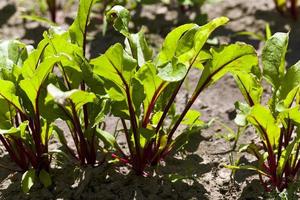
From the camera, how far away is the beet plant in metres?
2.07

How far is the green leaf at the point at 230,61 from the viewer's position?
2.10 m

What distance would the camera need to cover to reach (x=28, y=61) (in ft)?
6.75

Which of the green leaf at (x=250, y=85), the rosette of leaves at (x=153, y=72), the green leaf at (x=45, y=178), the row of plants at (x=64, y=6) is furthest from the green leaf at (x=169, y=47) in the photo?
the row of plants at (x=64, y=6)

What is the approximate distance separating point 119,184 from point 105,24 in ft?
3.59

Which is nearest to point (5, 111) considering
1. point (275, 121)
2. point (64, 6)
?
point (275, 121)

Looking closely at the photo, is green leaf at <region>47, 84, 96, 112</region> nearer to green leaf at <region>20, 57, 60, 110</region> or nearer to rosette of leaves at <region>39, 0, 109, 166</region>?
rosette of leaves at <region>39, 0, 109, 166</region>

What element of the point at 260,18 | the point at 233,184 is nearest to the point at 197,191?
the point at 233,184

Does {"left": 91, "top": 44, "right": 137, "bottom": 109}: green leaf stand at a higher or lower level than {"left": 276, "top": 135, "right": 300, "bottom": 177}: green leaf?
higher

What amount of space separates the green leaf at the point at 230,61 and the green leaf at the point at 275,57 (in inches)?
3.5

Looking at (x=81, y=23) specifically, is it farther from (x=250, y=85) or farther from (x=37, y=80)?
(x=250, y=85)

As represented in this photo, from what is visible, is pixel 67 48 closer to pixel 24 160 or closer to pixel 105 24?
pixel 24 160

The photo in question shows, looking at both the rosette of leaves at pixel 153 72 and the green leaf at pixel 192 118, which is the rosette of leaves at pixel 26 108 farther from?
the green leaf at pixel 192 118

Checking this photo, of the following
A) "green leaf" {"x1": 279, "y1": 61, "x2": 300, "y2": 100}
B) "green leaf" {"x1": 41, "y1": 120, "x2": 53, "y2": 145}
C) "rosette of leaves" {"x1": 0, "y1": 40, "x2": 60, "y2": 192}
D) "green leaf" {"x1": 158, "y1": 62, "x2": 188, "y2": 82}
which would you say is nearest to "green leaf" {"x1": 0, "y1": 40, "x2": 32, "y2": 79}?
"rosette of leaves" {"x1": 0, "y1": 40, "x2": 60, "y2": 192}

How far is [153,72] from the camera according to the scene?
207 cm
